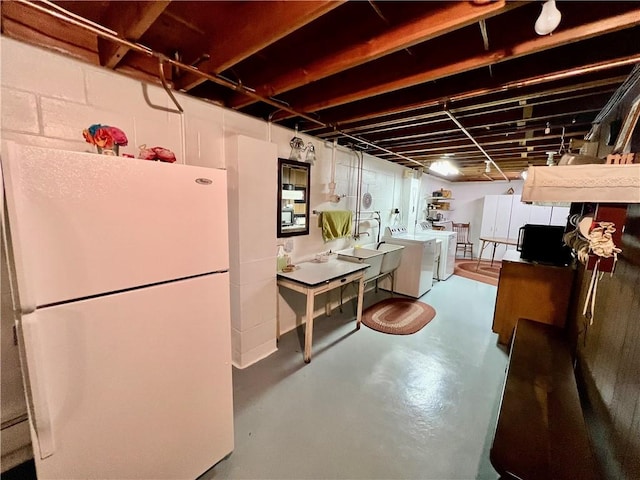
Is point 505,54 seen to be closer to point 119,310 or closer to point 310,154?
point 310,154

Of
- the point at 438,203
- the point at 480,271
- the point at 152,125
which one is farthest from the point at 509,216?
the point at 152,125

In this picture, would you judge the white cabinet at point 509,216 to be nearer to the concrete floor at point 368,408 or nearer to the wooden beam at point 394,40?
the concrete floor at point 368,408

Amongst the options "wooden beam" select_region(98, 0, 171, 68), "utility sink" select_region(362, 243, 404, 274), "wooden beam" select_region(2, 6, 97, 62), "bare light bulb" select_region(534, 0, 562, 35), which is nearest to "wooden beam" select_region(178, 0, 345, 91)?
"wooden beam" select_region(98, 0, 171, 68)

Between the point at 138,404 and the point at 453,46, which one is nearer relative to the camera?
the point at 138,404

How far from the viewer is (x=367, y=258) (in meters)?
3.32

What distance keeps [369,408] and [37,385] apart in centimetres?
196

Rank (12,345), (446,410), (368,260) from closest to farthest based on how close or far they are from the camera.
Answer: (12,345) → (446,410) → (368,260)

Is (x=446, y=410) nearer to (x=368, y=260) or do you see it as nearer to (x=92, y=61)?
(x=368, y=260)

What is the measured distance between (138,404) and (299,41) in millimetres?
2205

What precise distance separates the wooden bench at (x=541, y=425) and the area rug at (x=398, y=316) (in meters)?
1.43

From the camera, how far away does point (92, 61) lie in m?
1.54

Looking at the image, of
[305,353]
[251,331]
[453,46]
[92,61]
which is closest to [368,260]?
[305,353]

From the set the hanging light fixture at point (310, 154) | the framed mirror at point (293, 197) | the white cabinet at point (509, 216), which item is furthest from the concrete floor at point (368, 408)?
the white cabinet at point (509, 216)

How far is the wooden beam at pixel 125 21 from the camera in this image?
116 cm
